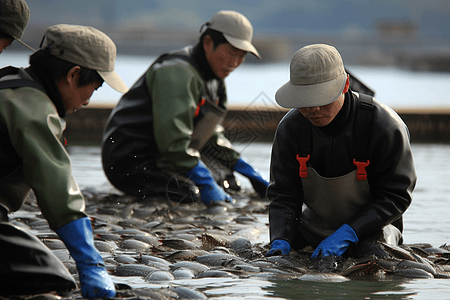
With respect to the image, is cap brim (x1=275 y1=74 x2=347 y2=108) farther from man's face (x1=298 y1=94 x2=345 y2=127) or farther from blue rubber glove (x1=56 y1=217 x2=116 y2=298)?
blue rubber glove (x1=56 y1=217 x2=116 y2=298)

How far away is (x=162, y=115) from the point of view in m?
4.37

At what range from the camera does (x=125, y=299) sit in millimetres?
2029

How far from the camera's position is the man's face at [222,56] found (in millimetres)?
4488

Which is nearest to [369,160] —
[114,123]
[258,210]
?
[258,210]

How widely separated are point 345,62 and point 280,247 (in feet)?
180

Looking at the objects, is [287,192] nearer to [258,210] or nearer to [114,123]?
[258,210]

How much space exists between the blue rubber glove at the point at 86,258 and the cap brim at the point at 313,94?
1.06m

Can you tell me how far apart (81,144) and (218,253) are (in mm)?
6146

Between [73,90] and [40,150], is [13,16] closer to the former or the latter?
[73,90]

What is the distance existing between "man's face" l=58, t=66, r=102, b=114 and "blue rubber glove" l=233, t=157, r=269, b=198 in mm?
3022

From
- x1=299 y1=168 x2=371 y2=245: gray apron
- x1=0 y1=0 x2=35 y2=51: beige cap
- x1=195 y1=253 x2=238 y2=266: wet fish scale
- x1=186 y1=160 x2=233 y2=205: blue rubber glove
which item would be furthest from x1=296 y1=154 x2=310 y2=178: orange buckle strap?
x1=186 y1=160 x2=233 y2=205: blue rubber glove

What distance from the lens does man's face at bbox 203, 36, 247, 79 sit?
A: 449cm

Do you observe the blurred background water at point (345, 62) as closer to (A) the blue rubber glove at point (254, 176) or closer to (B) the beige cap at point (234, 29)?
(A) the blue rubber glove at point (254, 176)

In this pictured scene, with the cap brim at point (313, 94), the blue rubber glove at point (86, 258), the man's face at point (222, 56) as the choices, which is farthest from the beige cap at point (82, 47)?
the man's face at point (222, 56)
